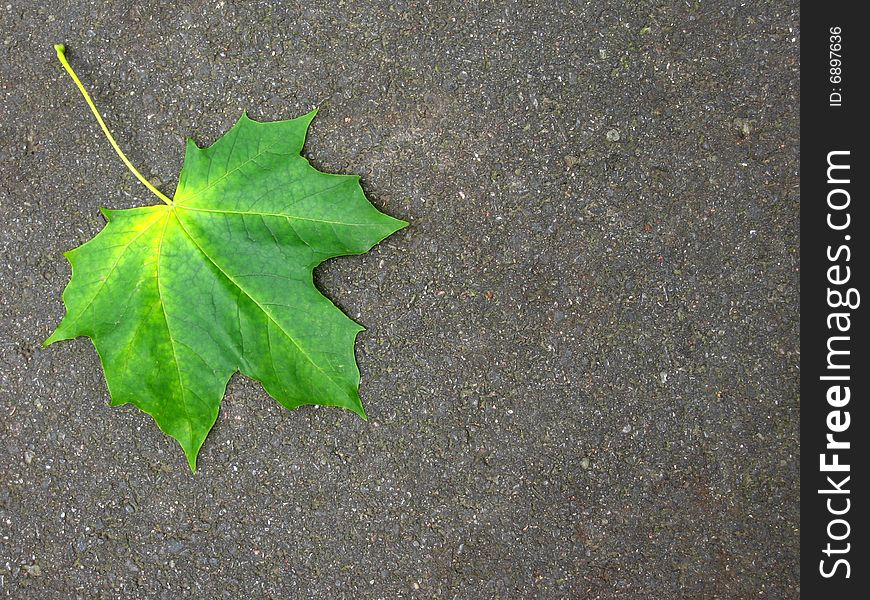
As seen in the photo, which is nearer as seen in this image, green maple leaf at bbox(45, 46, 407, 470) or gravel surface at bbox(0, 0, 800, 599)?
green maple leaf at bbox(45, 46, 407, 470)

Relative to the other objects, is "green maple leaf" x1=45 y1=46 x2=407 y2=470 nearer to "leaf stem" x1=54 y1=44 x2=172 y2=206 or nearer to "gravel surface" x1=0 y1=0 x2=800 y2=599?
"leaf stem" x1=54 y1=44 x2=172 y2=206
